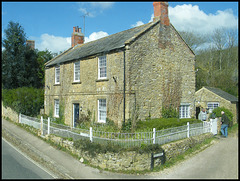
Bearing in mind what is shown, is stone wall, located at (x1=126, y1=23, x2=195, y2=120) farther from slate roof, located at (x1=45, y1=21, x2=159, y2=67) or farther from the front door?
the front door

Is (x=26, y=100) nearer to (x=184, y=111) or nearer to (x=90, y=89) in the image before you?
(x=90, y=89)

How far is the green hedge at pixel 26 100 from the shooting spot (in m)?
19.6

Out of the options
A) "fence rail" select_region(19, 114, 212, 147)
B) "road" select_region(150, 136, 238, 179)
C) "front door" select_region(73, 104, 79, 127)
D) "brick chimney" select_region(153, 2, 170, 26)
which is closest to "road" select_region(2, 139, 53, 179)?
"fence rail" select_region(19, 114, 212, 147)

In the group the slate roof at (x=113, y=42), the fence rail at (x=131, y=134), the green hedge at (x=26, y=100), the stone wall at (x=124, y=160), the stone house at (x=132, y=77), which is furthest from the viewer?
the green hedge at (x=26, y=100)

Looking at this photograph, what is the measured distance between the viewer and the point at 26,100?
20.0 meters

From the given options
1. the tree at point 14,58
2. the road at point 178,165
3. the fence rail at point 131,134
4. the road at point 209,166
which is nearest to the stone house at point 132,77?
the fence rail at point 131,134

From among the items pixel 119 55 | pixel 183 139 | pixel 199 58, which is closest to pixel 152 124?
pixel 183 139

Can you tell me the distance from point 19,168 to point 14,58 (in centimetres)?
2031

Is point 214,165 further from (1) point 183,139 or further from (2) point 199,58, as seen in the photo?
(2) point 199,58

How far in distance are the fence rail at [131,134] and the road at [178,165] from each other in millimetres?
1112

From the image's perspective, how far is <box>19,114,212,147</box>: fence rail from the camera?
931cm

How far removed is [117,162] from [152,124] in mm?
3778

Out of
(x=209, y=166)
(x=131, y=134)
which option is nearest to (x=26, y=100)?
(x=131, y=134)

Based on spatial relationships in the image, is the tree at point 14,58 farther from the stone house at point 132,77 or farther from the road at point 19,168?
the road at point 19,168
